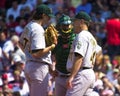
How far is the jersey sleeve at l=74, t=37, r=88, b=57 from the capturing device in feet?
24.7

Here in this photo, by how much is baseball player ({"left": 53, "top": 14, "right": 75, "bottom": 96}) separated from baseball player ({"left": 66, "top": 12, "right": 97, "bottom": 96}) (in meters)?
0.37

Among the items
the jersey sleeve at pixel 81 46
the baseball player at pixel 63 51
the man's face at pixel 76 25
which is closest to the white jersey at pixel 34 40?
the baseball player at pixel 63 51

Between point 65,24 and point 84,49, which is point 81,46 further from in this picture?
point 65,24

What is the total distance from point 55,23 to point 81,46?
802cm

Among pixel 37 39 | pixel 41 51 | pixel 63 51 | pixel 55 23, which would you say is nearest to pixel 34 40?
pixel 37 39

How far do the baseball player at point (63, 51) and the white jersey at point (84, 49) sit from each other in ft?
1.51

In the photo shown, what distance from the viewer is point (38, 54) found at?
7.90 meters

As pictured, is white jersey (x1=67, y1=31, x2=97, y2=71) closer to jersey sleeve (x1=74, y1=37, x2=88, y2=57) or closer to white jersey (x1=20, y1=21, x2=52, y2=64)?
jersey sleeve (x1=74, y1=37, x2=88, y2=57)

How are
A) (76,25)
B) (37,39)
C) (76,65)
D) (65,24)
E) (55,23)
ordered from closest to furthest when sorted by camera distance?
1. (76,65)
2. (76,25)
3. (37,39)
4. (65,24)
5. (55,23)

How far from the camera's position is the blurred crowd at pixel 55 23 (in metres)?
12.7

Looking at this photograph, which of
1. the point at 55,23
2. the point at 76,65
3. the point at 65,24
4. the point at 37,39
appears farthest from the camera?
the point at 55,23

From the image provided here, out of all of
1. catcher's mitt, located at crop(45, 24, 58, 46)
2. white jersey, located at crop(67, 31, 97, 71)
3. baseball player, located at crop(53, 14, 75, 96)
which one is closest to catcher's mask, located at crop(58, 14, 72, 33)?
baseball player, located at crop(53, 14, 75, 96)

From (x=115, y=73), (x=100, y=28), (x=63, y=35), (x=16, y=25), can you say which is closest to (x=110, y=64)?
(x=115, y=73)

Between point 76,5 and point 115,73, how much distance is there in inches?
200
